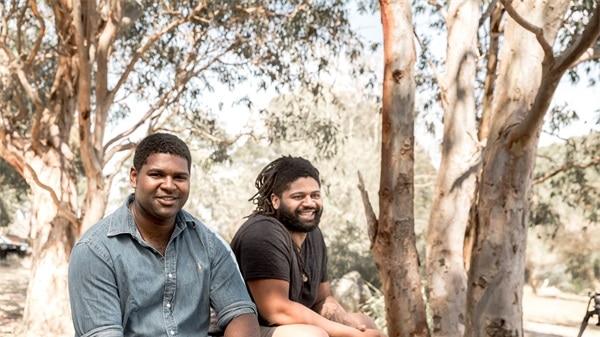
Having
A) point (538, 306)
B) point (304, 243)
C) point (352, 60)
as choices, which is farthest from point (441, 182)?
point (538, 306)

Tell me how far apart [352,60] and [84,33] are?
4.61 metres

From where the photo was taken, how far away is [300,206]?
11.4ft

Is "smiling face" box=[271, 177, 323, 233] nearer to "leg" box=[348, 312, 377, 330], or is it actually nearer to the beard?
the beard

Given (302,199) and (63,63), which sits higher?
(63,63)

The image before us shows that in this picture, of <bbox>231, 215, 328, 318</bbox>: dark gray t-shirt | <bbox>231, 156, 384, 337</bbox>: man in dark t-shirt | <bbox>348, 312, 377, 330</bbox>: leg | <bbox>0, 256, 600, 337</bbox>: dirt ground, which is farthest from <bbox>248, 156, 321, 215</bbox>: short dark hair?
<bbox>0, 256, 600, 337</bbox>: dirt ground

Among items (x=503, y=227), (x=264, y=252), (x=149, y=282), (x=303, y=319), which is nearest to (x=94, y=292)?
(x=149, y=282)

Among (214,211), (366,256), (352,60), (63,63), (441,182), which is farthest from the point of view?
(214,211)

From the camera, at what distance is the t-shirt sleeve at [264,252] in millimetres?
3211

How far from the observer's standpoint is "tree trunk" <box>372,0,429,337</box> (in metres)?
4.44

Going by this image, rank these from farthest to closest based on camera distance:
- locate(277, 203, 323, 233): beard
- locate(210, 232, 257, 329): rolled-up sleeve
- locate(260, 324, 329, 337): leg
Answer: locate(277, 203, 323, 233): beard → locate(260, 324, 329, 337): leg → locate(210, 232, 257, 329): rolled-up sleeve

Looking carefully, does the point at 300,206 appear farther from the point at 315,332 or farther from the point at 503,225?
the point at 503,225

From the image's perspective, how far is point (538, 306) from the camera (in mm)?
25797

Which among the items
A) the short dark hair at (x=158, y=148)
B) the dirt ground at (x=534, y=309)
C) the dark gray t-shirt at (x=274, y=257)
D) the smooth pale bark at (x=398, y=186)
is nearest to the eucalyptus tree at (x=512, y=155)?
the smooth pale bark at (x=398, y=186)

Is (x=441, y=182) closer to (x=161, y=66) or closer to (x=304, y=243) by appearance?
(x=304, y=243)
